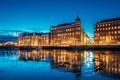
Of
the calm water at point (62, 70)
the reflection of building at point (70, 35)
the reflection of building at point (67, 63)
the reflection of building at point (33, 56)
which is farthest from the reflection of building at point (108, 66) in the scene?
the reflection of building at point (70, 35)

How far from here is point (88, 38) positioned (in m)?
190

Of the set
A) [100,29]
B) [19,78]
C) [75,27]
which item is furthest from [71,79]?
[75,27]

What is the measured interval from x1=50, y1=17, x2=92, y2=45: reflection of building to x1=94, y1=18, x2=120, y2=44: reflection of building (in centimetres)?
1699

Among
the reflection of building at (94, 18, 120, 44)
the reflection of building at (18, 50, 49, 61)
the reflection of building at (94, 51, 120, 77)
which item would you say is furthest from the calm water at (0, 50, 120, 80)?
the reflection of building at (94, 18, 120, 44)

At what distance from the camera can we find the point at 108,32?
486ft

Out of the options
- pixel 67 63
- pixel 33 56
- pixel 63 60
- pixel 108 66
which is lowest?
pixel 108 66

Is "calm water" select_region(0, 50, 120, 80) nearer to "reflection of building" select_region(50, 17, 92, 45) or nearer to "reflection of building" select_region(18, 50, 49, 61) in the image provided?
"reflection of building" select_region(18, 50, 49, 61)

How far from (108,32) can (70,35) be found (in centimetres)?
3879

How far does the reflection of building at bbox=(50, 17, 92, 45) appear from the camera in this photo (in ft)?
563

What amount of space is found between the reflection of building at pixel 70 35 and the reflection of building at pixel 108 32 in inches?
669

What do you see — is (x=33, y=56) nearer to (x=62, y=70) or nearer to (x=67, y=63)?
(x=67, y=63)

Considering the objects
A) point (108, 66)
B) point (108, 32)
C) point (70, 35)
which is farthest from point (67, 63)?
point (70, 35)

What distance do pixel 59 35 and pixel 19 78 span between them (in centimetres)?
16793

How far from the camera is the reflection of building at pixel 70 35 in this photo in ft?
563
